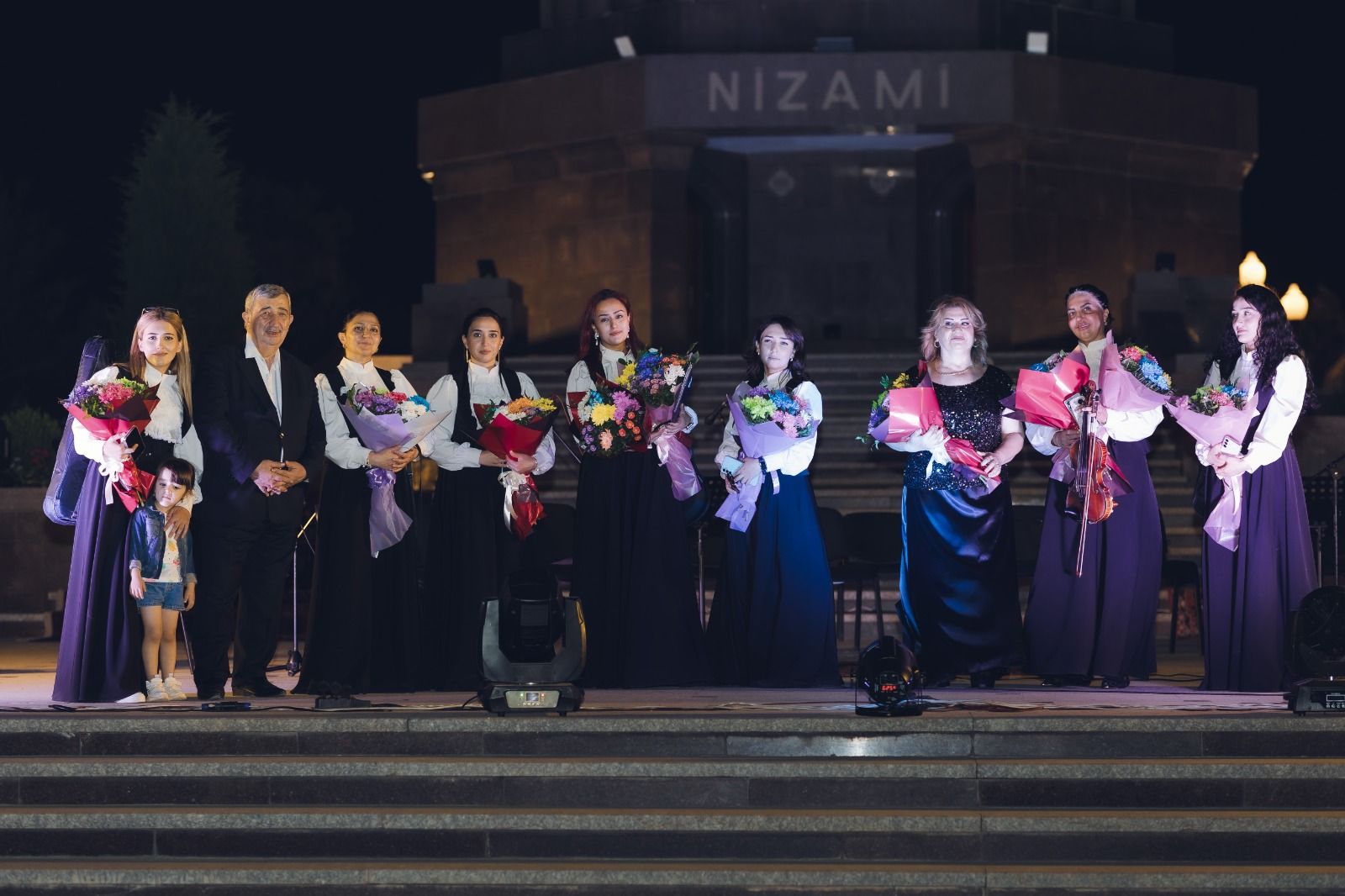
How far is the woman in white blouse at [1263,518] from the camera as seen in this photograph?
9.20 metres

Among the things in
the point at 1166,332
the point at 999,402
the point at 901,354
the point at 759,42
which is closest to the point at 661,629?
the point at 999,402

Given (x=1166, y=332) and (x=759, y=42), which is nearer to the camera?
(x=1166, y=332)

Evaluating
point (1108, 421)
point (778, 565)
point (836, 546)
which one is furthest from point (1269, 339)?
point (836, 546)

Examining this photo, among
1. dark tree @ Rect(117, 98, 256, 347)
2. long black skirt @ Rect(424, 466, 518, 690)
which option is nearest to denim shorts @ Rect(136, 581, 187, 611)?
long black skirt @ Rect(424, 466, 518, 690)

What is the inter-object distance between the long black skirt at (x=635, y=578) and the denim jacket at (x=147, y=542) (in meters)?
1.99

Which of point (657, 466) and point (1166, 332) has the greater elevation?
point (1166, 332)

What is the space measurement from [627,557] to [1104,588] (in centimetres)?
230

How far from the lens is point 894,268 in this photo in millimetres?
23219

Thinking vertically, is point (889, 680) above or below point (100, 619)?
below

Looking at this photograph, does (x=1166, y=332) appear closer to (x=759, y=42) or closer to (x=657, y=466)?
(x=759, y=42)

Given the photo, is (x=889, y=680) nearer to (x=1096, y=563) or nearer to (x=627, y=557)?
(x=1096, y=563)

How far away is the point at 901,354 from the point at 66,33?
1962 cm

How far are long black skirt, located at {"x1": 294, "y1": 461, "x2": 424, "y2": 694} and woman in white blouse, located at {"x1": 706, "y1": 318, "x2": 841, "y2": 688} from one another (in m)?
1.55

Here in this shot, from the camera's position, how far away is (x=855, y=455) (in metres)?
17.2
